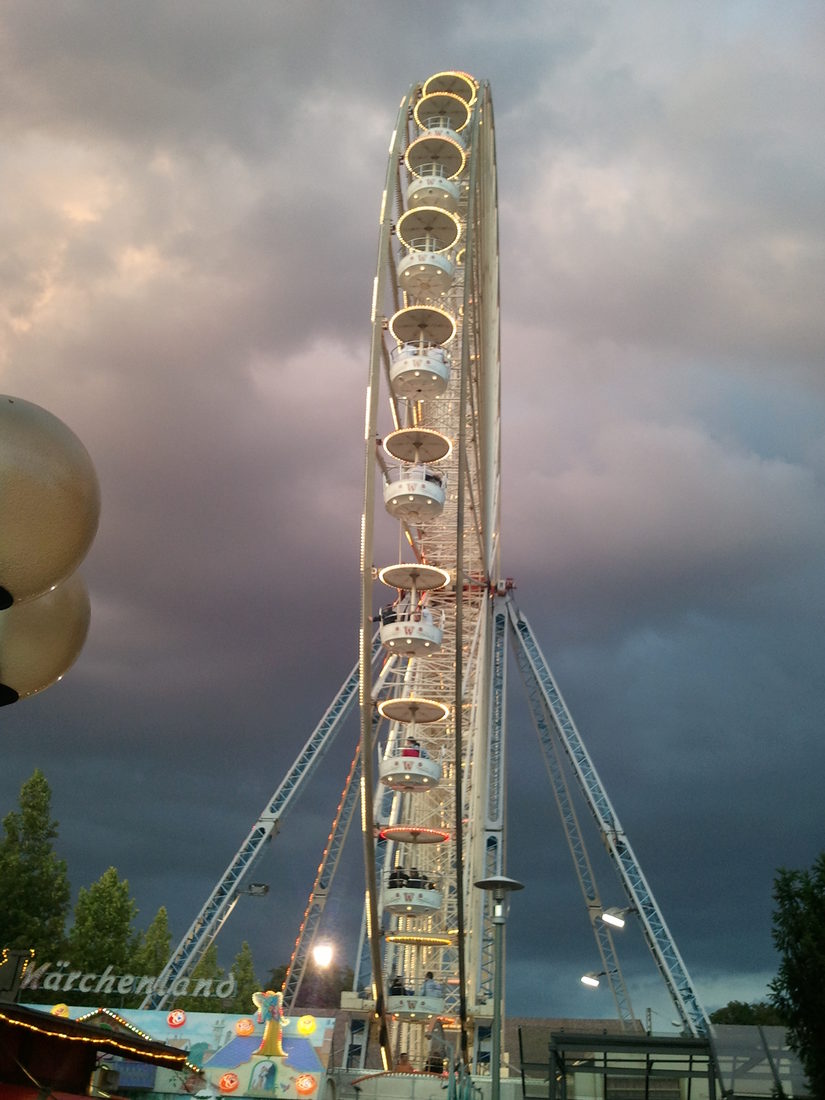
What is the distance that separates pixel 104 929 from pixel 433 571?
69.5ft

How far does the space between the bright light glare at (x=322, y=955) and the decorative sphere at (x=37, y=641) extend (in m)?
36.6

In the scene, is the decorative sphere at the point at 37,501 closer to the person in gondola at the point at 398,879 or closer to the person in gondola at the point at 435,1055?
the person in gondola at the point at 435,1055

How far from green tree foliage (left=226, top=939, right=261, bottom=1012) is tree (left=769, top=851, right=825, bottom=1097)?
46.7 metres

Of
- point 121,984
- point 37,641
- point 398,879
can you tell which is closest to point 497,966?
point 37,641

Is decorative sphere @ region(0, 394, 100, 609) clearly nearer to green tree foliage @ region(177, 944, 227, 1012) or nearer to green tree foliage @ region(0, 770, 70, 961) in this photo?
green tree foliage @ region(0, 770, 70, 961)

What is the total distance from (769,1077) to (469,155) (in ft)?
104

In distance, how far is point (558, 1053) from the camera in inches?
834

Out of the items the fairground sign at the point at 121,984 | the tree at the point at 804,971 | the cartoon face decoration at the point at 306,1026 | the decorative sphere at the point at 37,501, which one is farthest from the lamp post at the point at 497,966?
the fairground sign at the point at 121,984

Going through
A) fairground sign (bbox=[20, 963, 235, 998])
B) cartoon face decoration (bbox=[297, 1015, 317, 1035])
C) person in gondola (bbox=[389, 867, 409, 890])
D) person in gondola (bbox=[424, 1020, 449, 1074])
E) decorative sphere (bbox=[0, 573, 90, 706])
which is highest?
person in gondola (bbox=[389, 867, 409, 890])

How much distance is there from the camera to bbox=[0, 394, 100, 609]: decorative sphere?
4.08 metres

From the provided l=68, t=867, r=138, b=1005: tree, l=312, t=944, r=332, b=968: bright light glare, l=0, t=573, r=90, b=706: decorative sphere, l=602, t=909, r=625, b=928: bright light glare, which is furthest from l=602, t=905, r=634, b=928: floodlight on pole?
l=0, t=573, r=90, b=706: decorative sphere

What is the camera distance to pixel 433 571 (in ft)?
129

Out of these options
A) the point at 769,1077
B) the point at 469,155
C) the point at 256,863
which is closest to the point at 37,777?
the point at 256,863

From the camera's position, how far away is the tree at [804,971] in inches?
620
